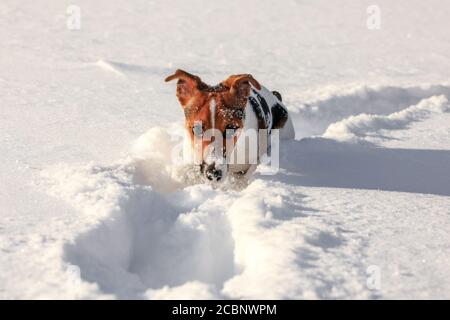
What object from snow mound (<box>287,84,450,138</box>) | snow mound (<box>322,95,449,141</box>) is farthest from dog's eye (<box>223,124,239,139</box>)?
snow mound (<box>287,84,450,138</box>)

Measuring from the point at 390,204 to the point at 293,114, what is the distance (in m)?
2.78

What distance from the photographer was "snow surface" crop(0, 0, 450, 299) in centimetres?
321

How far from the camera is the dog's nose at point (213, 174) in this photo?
14.8 feet

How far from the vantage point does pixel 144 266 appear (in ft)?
11.9

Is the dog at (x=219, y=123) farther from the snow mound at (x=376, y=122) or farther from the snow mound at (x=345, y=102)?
the snow mound at (x=345, y=102)

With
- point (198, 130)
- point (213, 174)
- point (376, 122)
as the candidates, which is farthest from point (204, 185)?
point (376, 122)

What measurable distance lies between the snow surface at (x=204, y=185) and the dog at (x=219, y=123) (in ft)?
0.59

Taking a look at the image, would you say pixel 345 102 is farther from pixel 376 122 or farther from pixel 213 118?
pixel 213 118

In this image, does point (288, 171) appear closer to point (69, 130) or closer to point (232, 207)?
point (232, 207)

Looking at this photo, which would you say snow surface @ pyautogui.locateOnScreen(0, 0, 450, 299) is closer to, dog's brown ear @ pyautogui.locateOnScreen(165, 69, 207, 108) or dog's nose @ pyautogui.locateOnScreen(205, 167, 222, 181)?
dog's nose @ pyautogui.locateOnScreen(205, 167, 222, 181)

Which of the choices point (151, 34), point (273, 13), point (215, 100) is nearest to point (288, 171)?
point (215, 100)

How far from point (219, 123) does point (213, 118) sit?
5 cm

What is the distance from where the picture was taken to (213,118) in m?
4.65
